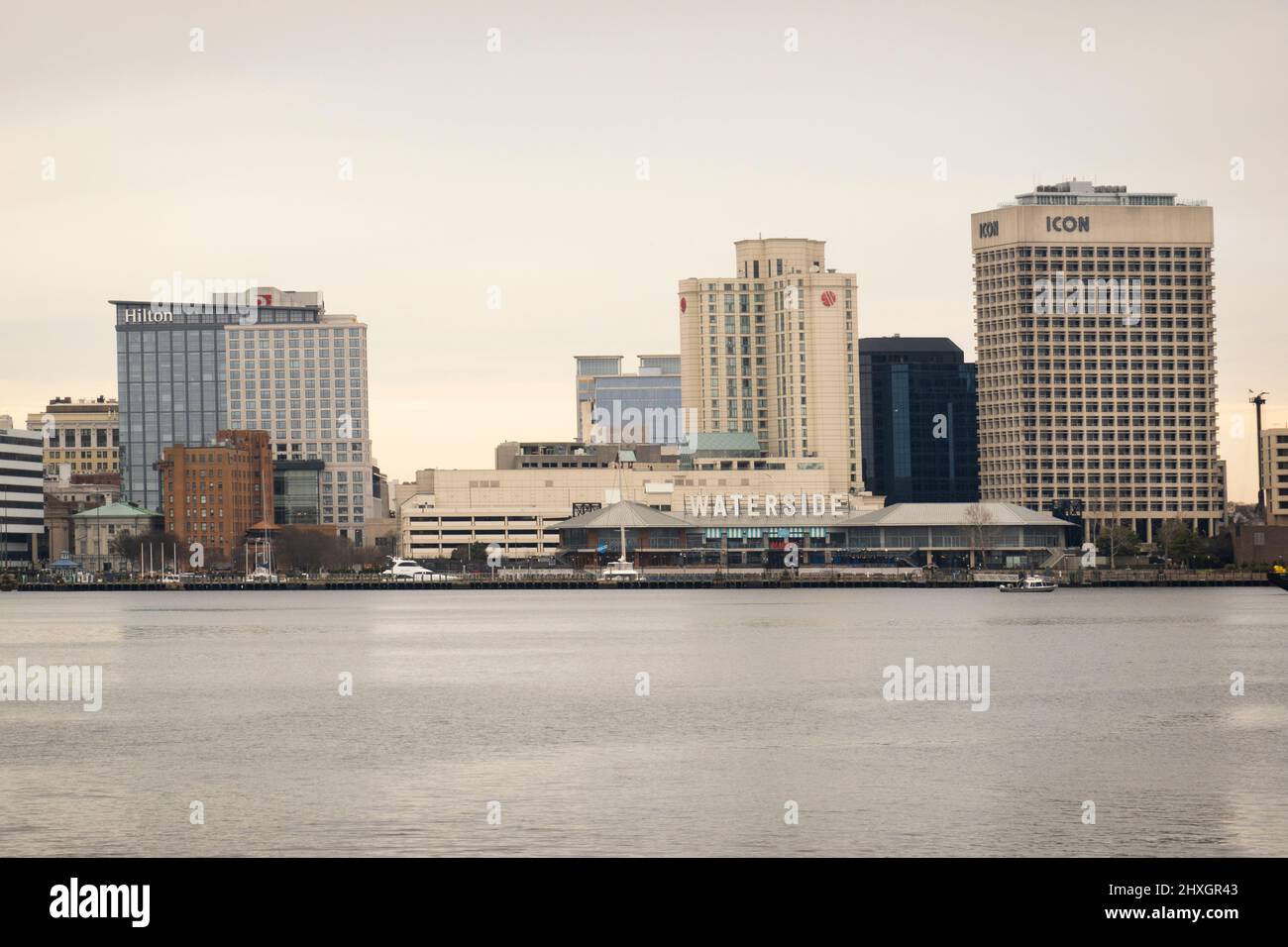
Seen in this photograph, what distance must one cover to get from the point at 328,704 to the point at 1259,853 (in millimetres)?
49150

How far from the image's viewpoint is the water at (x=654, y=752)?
163 ft

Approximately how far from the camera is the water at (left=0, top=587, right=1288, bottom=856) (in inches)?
1953

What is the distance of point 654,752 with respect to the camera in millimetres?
66562

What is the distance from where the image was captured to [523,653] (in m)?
121

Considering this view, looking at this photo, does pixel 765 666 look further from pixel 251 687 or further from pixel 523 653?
pixel 251 687

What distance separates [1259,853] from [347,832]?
2233 centimetres

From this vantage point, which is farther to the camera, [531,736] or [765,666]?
[765,666]

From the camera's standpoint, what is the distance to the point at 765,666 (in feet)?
349
